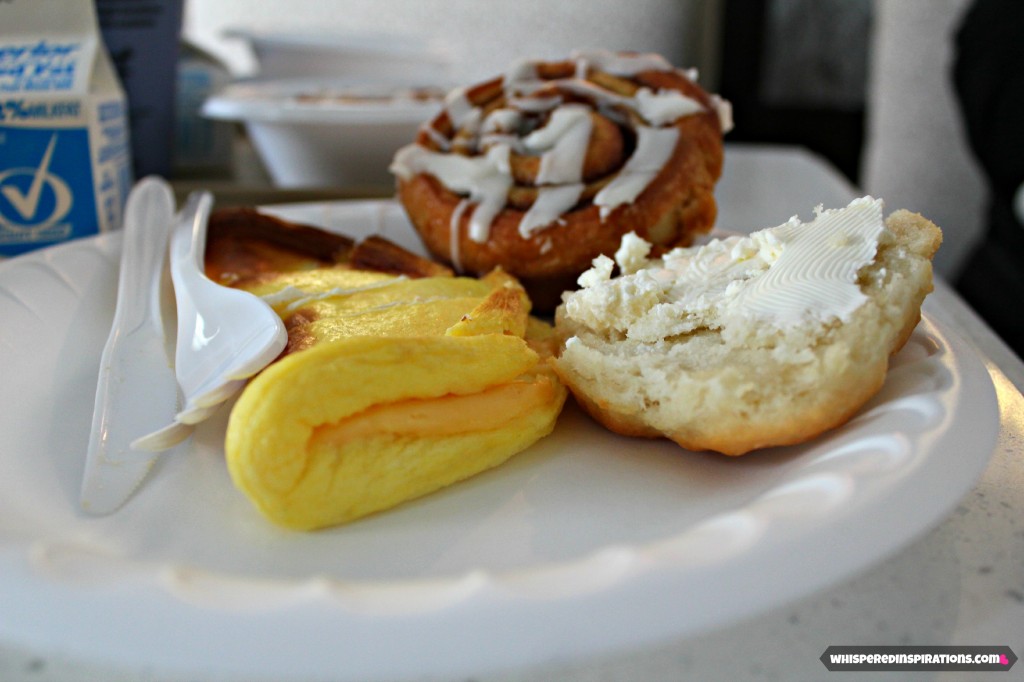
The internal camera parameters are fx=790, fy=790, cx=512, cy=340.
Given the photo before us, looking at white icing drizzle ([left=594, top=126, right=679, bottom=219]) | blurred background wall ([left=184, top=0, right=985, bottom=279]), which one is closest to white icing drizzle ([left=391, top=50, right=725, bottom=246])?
white icing drizzle ([left=594, top=126, right=679, bottom=219])

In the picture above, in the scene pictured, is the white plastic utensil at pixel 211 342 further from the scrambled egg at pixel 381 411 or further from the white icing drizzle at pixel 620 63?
the white icing drizzle at pixel 620 63

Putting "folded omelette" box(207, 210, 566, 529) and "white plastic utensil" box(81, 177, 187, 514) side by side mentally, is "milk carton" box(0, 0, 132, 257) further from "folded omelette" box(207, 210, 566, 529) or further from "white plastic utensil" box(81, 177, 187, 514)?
"folded omelette" box(207, 210, 566, 529)

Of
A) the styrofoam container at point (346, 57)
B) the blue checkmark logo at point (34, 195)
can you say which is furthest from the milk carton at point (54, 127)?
the styrofoam container at point (346, 57)

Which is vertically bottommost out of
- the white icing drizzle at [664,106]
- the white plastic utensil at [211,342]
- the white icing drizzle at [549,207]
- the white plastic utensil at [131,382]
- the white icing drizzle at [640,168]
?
the white plastic utensil at [131,382]

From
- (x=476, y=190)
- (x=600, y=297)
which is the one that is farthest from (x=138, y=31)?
(x=600, y=297)

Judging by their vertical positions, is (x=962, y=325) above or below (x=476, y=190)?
below

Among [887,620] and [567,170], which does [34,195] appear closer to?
[567,170]

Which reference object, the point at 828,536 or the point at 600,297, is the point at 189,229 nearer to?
the point at 600,297
